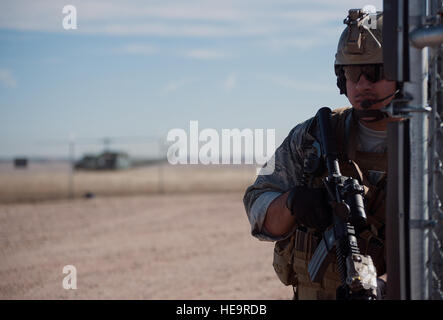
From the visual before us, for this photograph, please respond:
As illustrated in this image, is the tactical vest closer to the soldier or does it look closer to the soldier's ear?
the soldier

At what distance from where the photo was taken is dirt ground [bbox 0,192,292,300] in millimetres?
6293

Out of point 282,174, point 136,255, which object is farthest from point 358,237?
point 136,255

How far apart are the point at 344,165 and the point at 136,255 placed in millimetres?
6116

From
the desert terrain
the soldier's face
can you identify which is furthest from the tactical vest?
the desert terrain

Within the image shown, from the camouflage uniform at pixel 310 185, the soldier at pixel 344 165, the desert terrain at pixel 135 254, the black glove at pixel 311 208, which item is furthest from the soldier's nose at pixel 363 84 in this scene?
the desert terrain at pixel 135 254

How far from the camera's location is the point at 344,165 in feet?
8.53

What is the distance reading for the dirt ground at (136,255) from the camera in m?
6.29

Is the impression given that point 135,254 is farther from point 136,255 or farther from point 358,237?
point 358,237

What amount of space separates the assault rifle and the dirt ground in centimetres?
365

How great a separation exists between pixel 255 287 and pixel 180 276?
101 centimetres

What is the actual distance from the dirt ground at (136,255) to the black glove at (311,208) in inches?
150

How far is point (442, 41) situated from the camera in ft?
5.69

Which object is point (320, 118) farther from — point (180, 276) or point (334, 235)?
point (180, 276)

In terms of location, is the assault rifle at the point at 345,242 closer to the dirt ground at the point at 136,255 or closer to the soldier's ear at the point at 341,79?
the soldier's ear at the point at 341,79
